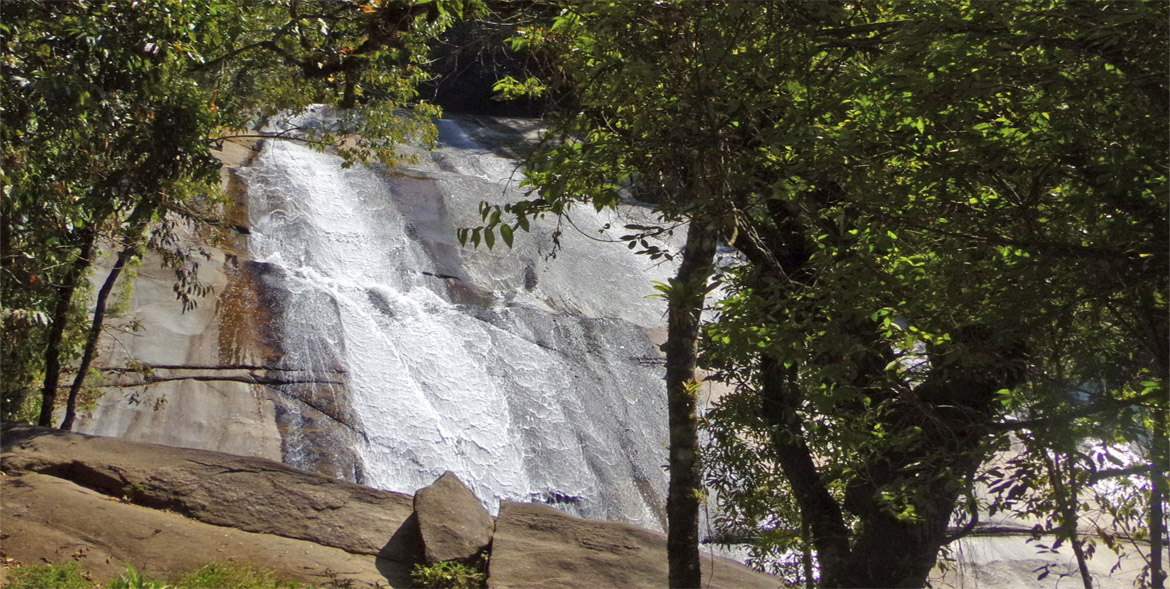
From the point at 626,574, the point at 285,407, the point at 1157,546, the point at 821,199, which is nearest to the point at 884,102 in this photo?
the point at 821,199

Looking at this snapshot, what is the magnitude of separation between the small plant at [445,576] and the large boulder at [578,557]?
6.7 inches

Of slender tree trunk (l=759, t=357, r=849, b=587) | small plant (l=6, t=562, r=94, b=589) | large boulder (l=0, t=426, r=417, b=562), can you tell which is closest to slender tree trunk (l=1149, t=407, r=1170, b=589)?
slender tree trunk (l=759, t=357, r=849, b=587)

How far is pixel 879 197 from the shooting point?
3.80 m

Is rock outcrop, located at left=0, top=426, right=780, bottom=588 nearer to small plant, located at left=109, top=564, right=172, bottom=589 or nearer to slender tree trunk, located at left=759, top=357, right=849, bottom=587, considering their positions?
small plant, located at left=109, top=564, right=172, bottom=589

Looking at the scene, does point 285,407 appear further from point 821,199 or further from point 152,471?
point 821,199

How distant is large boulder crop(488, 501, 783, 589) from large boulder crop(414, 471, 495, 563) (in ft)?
0.58

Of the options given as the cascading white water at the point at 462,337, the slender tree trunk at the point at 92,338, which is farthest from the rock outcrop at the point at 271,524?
the cascading white water at the point at 462,337

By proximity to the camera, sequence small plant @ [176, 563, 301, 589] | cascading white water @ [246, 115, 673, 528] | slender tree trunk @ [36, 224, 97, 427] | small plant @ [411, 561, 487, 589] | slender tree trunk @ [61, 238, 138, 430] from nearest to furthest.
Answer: small plant @ [176, 563, 301, 589]
small plant @ [411, 561, 487, 589]
slender tree trunk @ [36, 224, 97, 427]
slender tree trunk @ [61, 238, 138, 430]
cascading white water @ [246, 115, 673, 528]

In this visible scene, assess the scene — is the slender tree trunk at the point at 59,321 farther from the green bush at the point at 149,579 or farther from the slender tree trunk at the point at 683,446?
the slender tree trunk at the point at 683,446

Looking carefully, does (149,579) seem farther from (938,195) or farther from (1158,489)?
(1158,489)

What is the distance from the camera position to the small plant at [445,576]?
7.90 metres

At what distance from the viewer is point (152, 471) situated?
8414mm

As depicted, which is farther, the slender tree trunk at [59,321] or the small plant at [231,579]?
the slender tree trunk at [59,321]

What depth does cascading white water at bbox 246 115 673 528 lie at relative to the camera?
11695mm
